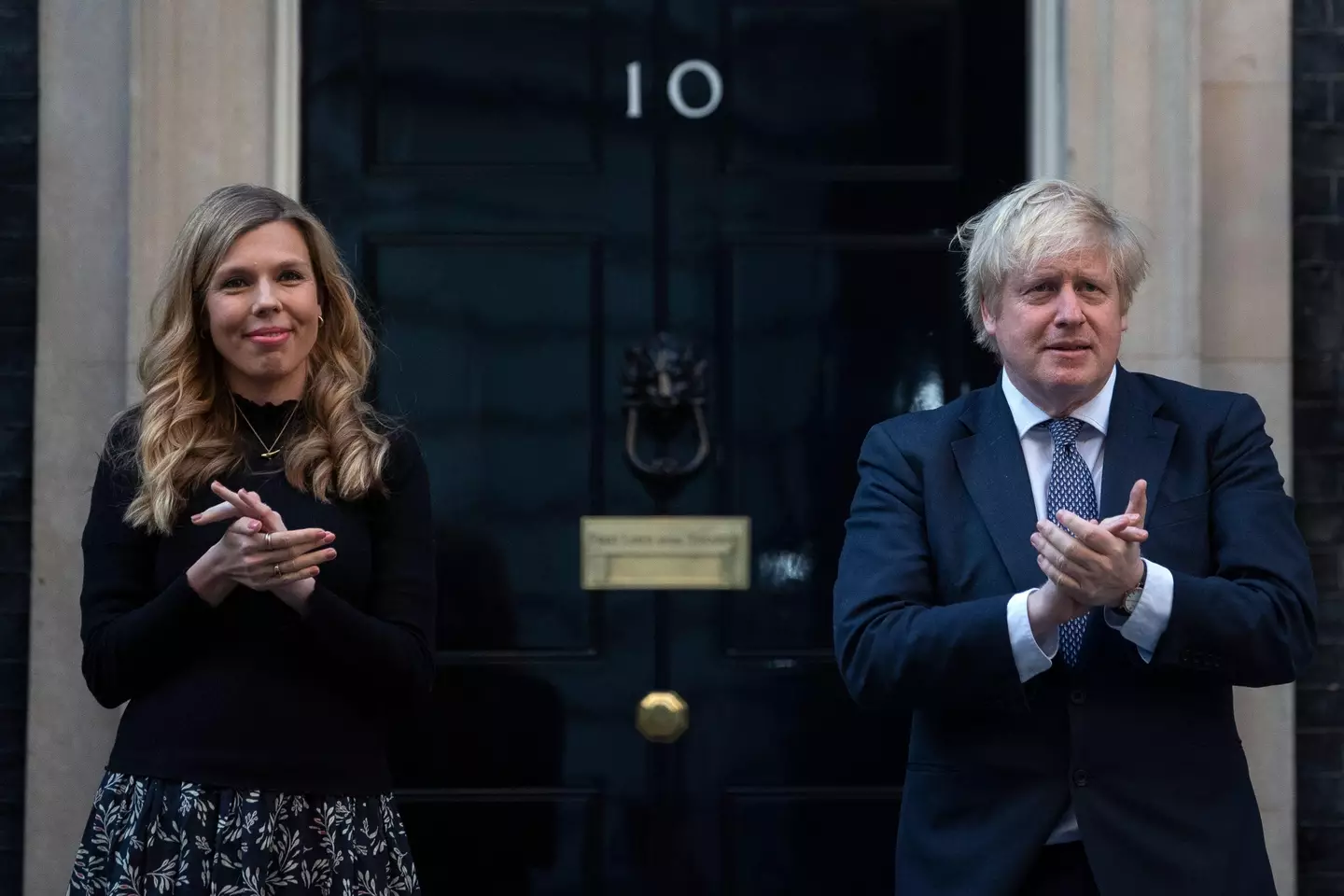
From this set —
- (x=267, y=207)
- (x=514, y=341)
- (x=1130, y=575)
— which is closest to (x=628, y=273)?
(x=514, y=341)

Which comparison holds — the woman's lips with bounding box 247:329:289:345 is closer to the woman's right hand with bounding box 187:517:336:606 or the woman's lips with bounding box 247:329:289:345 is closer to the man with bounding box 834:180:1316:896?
the woman's right hand with bounding box 187:517:336:606

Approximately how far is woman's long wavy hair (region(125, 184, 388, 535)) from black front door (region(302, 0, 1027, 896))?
1272 mm

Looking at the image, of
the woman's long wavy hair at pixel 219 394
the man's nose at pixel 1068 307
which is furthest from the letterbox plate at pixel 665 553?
the man's nose at pixel 1068 307

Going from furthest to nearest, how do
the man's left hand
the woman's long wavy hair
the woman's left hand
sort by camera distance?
the woman's long wavy hair → the woman's left hand → the man's left hand

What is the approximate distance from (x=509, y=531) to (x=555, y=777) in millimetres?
621

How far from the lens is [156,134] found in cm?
405

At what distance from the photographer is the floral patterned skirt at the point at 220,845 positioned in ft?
8.66

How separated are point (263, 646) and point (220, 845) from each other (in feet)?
1.02

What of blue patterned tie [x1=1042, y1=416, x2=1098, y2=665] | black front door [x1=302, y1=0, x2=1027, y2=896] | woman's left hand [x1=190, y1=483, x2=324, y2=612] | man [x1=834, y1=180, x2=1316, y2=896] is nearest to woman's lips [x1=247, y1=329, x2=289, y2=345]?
woman's left hand [x1=190, y1=483, x2=324, y2=612]

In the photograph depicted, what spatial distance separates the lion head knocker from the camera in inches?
167

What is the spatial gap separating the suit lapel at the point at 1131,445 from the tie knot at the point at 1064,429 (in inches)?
1.9

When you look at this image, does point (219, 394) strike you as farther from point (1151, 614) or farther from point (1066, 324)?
point (1151, 614)

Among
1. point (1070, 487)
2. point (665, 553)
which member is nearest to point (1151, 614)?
point (1070, 487)

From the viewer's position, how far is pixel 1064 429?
2.57 m
